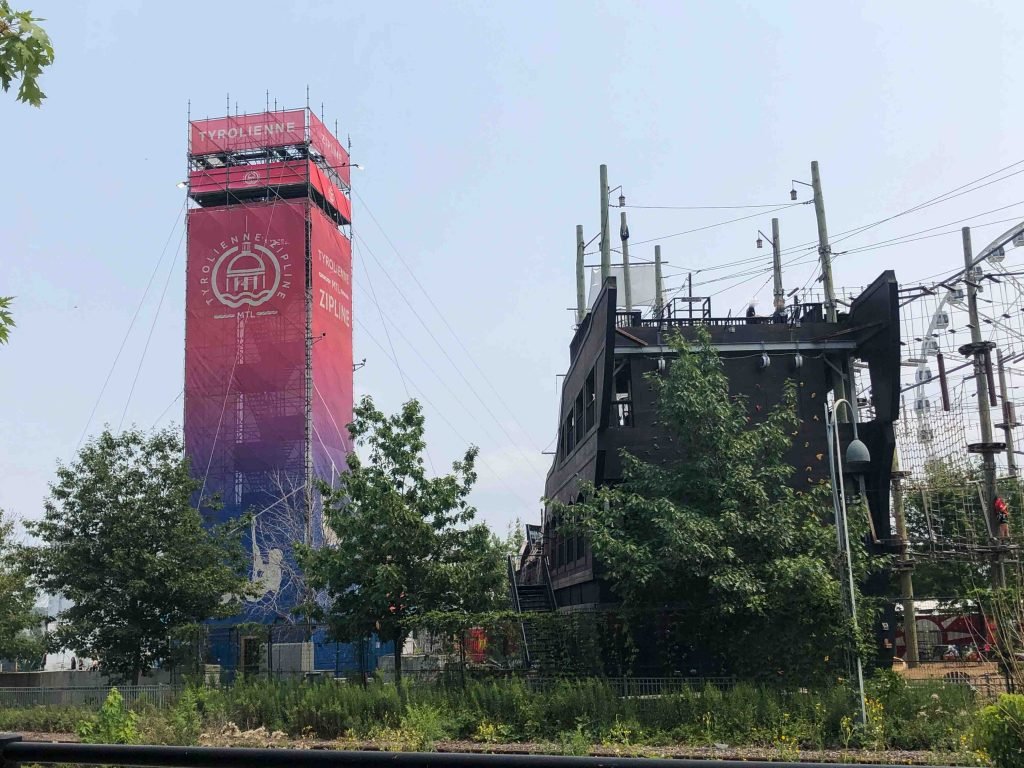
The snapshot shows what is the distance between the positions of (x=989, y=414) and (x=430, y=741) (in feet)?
61.3

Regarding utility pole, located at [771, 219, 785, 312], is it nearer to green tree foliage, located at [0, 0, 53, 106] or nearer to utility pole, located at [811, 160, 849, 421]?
utility pole, located at [811, 160, 849, 421]

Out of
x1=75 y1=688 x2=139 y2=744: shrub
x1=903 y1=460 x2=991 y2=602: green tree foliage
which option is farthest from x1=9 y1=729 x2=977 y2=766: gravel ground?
x1=903 y1=460 x2=991 y2=602: green tree foliage

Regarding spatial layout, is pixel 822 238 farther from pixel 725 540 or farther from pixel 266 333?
pixel 266 333

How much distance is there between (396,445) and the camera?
28.2 metres

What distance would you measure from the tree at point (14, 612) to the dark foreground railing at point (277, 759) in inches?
1511

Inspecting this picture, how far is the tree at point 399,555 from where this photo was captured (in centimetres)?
2659

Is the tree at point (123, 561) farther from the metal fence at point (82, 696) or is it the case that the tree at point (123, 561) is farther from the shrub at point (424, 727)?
the shrub at point (424, 727)

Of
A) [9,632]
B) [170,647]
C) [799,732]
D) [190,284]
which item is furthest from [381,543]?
[190,284]

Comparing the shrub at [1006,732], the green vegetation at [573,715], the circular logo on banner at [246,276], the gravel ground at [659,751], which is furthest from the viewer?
the circular logo on banner at [246,276]

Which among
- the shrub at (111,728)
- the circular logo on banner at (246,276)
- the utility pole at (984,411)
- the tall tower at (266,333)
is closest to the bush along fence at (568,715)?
the shrub at (111,728)

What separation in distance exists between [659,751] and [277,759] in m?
17.8

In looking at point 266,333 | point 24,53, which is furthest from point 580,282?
point 24,53

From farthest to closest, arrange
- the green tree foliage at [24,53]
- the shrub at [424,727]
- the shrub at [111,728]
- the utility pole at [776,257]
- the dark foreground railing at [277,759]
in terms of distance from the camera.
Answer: the utility pole at [776,257] → the shrub at [424,727] → the shrub at [111,728] → the green tree foliage at [24,53] → the dark foreground railing at [277,759]

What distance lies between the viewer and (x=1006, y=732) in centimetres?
1239
